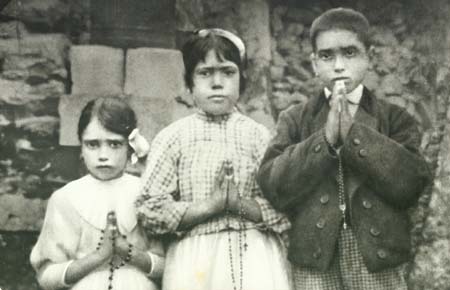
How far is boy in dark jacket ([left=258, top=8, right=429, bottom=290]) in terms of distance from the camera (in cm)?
242

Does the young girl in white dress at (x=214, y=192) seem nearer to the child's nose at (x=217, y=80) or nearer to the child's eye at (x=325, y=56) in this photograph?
the child's nose at (x=217, y=80)

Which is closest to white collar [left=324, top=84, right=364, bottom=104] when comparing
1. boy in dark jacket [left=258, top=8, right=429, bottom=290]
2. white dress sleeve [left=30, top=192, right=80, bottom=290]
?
boy in dark jacket [left=258, top=8, right=429, bottom=290]

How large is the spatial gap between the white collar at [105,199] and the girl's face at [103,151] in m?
0.03

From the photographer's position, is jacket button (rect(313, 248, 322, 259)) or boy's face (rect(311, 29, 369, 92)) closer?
jacket button (rect(313, 248, 322, 259))

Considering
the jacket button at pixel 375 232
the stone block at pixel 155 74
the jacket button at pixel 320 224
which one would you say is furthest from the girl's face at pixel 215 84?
the jacket button at pixel 375 232

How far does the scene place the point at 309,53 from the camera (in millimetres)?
2707

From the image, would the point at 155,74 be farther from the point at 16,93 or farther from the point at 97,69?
the point at 16,93

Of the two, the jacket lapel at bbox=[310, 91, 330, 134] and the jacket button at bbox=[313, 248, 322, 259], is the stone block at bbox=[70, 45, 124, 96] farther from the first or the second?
the jacket button at bbox=[313, 248, 322, 259]

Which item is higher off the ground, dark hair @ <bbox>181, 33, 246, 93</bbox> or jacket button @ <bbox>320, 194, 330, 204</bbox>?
dark hair @ <bbox>181, 33, 246, 93</bbox>

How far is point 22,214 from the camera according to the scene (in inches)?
105

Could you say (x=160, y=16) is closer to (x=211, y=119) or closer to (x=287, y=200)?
(x=211, y=119)

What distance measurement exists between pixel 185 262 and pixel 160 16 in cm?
82

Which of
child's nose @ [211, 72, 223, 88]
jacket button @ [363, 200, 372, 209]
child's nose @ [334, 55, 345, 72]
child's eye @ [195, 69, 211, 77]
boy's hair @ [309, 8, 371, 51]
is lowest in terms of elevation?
jacket button @ [363, 200, 372, 209]

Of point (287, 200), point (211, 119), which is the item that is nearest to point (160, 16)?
point (211, 119)
